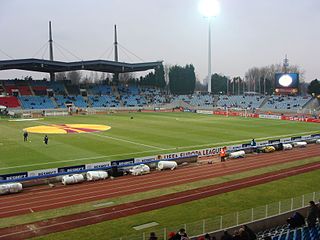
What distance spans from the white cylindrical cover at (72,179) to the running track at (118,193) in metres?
0.57

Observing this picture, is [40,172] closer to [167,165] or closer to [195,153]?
→ [167,165]

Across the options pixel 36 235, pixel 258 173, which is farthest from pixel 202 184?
pixel 36 235

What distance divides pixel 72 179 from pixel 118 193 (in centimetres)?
412

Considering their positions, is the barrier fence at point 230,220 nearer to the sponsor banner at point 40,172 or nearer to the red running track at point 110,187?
the red running track at point 110,187

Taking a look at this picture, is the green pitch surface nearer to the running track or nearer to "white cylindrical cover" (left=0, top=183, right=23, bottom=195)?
"white cylindrical cover" (left=0, top=183, right=23, bottom=195)

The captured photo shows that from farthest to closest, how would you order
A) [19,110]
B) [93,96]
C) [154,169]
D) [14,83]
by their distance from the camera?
1. [93,96]
2. [14,83]
3. [19,110]
4. [154,169]

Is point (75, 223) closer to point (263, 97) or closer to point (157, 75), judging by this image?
point (263, 97)

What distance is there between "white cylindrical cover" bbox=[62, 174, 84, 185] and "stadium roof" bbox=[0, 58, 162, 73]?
67763 millimetres

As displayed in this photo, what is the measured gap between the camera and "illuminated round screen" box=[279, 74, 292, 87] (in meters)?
76.4

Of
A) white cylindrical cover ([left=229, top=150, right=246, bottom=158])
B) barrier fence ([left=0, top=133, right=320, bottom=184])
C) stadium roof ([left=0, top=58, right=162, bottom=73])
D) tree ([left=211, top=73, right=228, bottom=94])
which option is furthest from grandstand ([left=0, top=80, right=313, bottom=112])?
barrier fence ([left=0, top=133, right=320, bottom=184])

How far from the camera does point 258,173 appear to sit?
28.5 m

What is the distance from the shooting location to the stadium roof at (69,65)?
87875 mm

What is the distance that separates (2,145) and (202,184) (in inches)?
995

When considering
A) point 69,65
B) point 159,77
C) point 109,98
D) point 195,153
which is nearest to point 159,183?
point 195,153
